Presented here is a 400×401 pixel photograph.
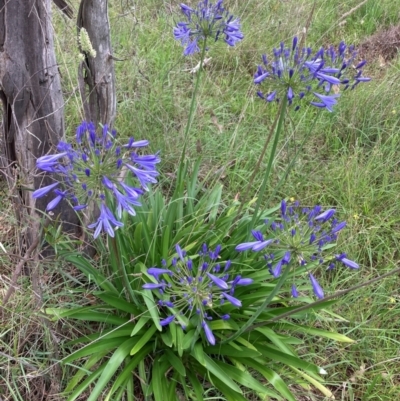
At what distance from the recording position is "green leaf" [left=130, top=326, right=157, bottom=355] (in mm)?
2227

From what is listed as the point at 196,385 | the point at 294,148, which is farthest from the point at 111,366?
the point at 294,148

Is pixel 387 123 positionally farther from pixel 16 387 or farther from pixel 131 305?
pixel 16 387

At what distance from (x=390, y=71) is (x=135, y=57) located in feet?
9.01

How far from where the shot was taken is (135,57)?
4016mm

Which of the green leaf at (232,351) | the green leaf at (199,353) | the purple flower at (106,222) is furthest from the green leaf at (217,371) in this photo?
the purple flower at (106,222)

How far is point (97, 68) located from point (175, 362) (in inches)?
65.3

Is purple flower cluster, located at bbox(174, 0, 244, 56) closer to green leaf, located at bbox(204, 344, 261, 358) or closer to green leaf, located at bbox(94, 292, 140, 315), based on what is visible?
green leaf, located at bbox(94, 292, 140, 315)

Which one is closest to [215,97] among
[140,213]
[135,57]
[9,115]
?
[135,57]

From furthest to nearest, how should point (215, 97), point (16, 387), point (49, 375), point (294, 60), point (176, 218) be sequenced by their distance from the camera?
point (215, 97) → point (176, 218) → point (49, 375) → point (16, 387) → point (294, 60)

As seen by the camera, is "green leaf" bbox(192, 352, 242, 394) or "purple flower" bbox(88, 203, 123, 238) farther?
"green leaf" bbox(192, 352, 242, 394)

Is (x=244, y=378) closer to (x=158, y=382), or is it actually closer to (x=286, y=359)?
(x=286, y=359)

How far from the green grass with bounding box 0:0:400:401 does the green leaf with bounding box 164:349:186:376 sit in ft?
2.08

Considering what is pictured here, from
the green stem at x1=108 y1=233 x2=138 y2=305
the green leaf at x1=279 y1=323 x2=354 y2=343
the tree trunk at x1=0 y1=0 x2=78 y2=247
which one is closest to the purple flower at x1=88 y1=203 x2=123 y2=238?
the green stem at x1=108 y1=233 x2=138 y2=305

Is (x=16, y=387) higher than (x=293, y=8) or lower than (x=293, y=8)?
lower
